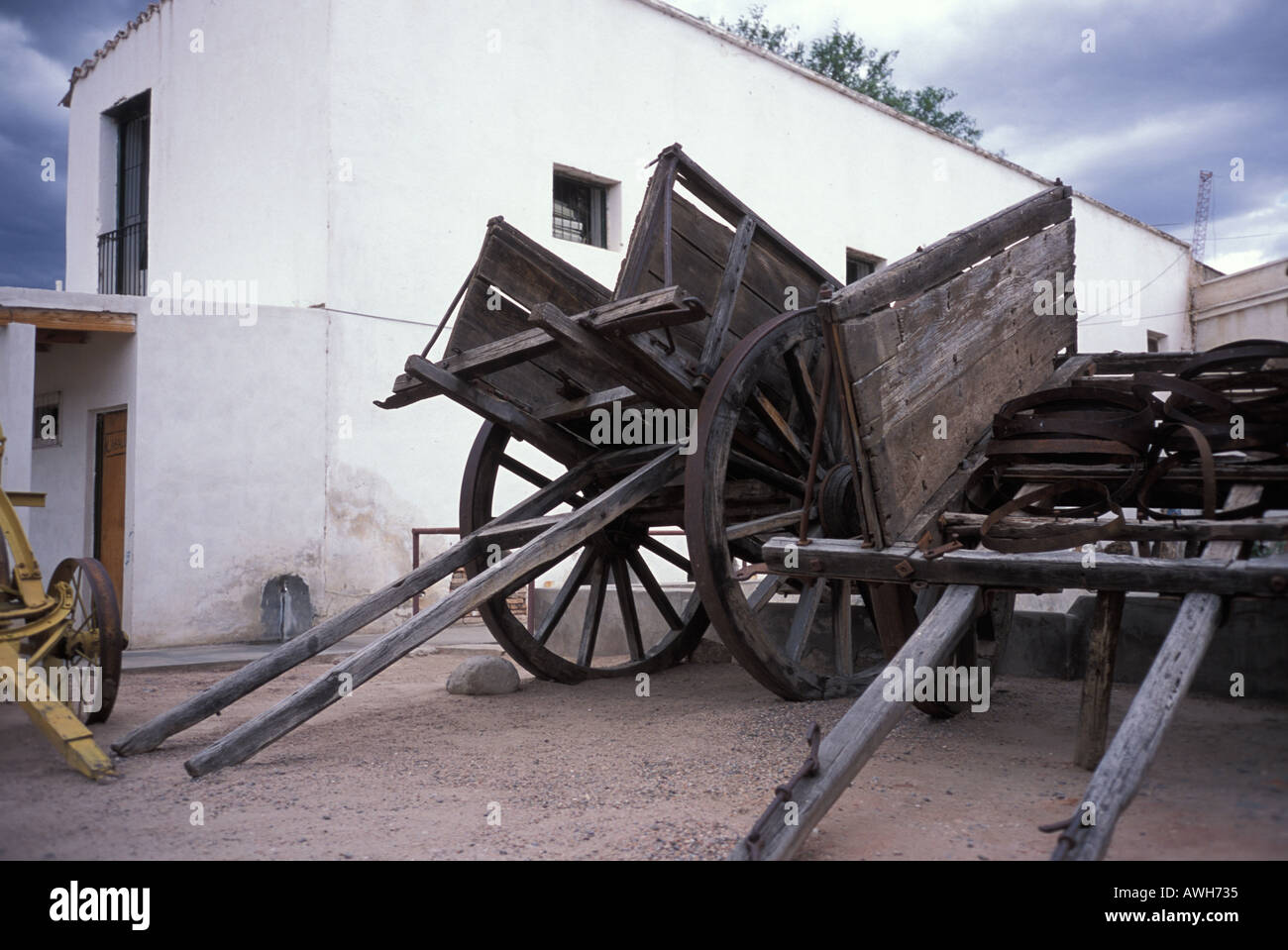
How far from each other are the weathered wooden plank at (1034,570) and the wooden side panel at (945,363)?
0.51ft

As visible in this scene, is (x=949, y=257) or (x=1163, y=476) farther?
(x=949, y=257)

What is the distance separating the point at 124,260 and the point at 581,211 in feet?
16.7

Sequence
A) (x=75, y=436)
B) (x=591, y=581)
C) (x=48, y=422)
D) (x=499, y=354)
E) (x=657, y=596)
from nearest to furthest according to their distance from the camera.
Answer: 1. (x=499, y=354)
2. (x=591, y=581)
3. (x=657, y=596)
4. (x=75, y=436)
5. (x=48, y=422)

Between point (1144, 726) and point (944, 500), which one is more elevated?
point (944, 500)

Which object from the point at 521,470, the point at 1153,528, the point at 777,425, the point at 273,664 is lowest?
the point at 273,664

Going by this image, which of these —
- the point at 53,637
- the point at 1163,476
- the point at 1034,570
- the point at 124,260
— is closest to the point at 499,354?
the point at 53,637

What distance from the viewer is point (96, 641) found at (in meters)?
4.12

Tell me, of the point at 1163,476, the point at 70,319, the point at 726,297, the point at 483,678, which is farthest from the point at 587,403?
the point at 70,319

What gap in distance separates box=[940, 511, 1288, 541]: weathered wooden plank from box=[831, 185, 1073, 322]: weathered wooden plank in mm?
780

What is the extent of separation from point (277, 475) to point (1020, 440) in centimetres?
663

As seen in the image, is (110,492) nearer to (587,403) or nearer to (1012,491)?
(587,403)

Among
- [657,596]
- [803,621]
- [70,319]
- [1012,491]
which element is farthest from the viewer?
[70,319]

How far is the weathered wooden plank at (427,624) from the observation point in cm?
330
